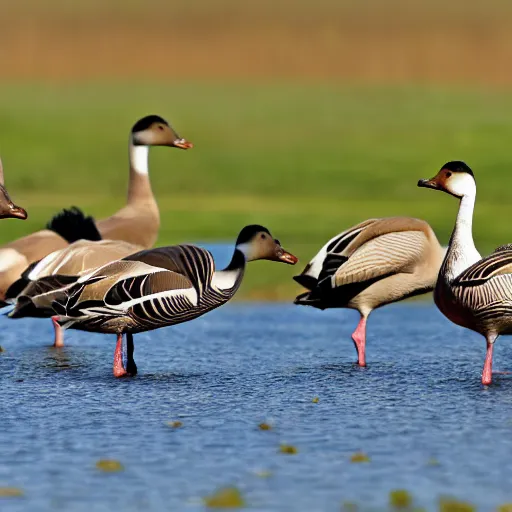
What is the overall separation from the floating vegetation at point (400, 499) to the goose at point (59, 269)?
15.1 feet

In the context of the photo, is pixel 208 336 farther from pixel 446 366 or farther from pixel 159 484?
pixel 159 484

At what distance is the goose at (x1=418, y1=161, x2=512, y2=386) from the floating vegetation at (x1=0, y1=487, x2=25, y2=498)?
389 centimetres

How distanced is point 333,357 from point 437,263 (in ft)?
3.46

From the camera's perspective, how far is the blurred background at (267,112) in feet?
75.9

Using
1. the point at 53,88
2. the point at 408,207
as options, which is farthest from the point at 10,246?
the point at 53,88

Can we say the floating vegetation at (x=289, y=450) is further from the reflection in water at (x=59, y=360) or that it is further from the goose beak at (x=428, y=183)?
the reflection in water at (x=59, y=360)

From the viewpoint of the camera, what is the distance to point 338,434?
7.65m

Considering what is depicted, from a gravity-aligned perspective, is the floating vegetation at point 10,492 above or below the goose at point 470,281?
below

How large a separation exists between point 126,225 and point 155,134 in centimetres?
125

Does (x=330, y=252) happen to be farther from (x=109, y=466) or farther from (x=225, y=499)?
(x=225, y=499)

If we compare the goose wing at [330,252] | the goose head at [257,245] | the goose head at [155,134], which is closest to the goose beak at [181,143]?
the goose head at [155,134]

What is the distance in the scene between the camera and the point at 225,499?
241 inches

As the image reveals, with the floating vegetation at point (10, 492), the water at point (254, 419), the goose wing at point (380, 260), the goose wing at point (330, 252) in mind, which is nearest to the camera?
the floating vegetation at point (10, 492)

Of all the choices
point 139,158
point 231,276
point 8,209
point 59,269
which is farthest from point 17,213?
point 139,158
